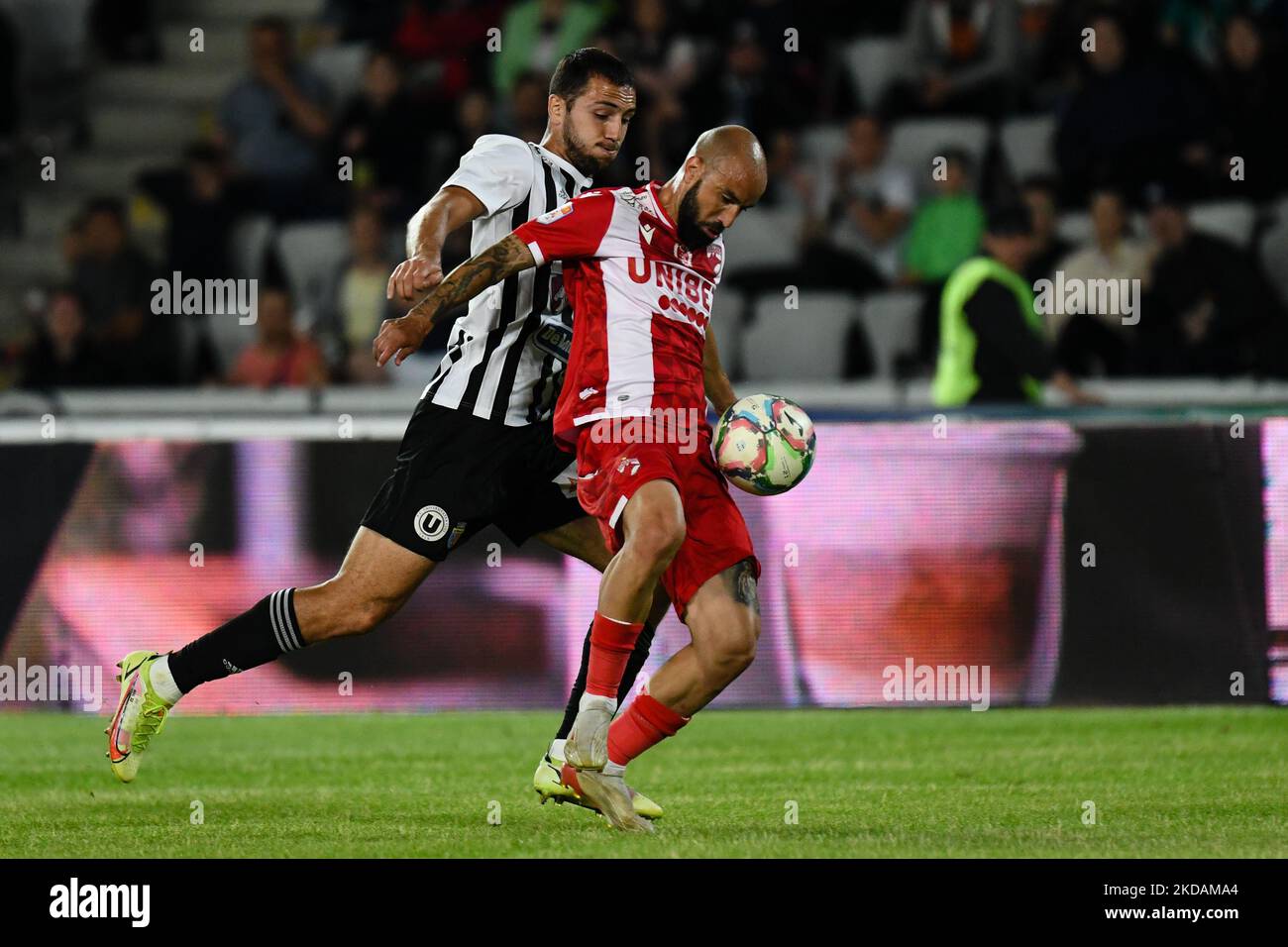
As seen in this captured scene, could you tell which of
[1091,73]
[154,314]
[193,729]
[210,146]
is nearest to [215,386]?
[154,314]

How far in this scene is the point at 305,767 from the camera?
24.3 ft

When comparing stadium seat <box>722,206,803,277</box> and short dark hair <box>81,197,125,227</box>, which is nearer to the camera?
stadium seat <box>722,206,803,277</box>

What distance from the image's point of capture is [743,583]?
5.80 m

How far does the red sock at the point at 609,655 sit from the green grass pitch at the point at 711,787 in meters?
0.41

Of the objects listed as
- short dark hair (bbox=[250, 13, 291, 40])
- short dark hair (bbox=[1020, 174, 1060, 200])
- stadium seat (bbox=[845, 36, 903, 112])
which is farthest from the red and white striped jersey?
short dark hair (bbox=[250, 13, 291, 40])

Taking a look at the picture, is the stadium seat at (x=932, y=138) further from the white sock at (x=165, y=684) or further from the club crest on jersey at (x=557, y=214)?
the white sock at (x=165, y=684)

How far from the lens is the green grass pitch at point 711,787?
5.48 meters

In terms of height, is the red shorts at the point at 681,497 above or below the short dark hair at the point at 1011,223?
Answer: below

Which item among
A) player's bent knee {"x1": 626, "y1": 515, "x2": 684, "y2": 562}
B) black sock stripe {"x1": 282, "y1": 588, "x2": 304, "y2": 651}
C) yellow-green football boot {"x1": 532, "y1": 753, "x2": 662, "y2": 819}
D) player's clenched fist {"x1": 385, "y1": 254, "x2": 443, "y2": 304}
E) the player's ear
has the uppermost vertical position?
the player's ear

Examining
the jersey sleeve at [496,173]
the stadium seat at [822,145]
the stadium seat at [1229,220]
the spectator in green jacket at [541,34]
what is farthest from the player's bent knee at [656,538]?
the spectator in green jacket at [541,34]

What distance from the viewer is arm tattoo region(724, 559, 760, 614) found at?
5.76m

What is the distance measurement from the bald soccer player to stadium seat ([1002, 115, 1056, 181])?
699 centimetres

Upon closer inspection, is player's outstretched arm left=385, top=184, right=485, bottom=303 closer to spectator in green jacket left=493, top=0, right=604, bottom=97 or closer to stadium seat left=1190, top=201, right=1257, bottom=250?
stadium seat left=1190, top=201, right=1257, bottom=250
